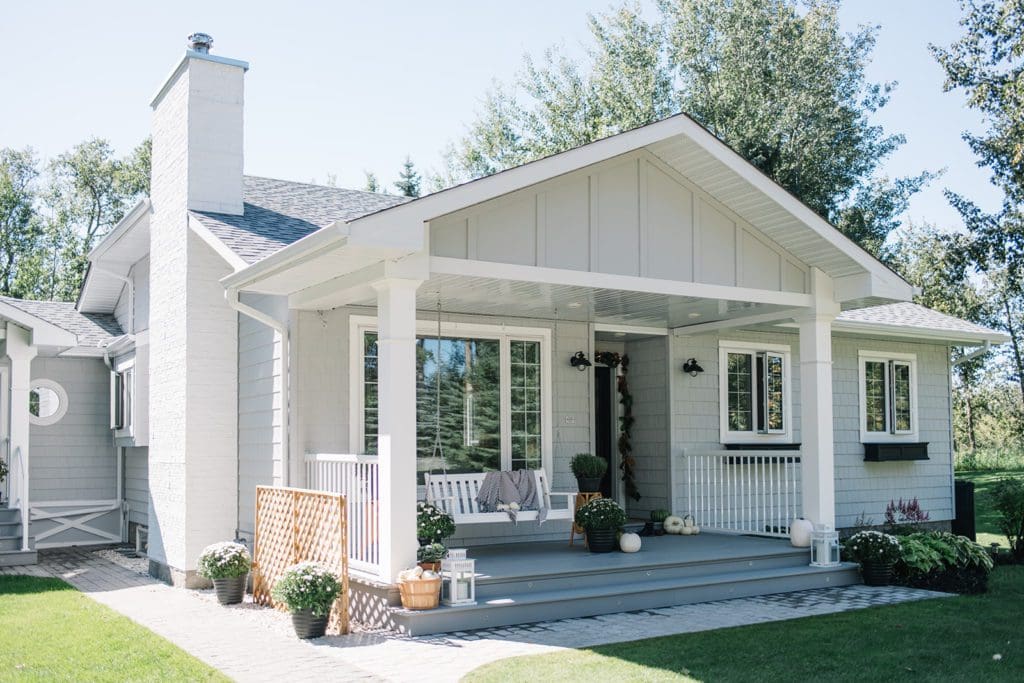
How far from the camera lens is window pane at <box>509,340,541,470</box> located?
10711mm

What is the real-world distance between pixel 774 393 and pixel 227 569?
24.1ft

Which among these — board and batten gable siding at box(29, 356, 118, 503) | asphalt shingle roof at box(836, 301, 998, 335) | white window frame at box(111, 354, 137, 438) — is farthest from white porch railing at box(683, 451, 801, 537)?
board and batten gable siding at box(29, 356, 118, 503)

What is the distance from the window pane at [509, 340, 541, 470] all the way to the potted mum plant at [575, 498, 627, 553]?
131 centimetres

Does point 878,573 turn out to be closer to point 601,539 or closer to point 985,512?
point 601,539

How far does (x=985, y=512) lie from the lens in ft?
61.5

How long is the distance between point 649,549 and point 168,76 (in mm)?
7496

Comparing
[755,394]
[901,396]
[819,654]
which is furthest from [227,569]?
[901,396]

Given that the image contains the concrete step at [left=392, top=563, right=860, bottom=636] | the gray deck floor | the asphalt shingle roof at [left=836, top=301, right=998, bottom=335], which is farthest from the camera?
the asphalt shingle roof at [left=836, top=301, right=998, bottom=335]

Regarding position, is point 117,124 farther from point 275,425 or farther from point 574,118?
point 275,425

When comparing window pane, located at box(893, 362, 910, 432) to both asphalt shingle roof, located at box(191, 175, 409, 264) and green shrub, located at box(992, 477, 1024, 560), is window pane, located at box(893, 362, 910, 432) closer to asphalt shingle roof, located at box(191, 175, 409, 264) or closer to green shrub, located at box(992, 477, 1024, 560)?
green shrub, located at box(992, 477, 1024, 560)

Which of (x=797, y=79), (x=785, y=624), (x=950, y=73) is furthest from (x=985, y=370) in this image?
(x=785, y=624)

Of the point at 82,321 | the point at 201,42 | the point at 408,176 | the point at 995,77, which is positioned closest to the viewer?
the point at 201,42

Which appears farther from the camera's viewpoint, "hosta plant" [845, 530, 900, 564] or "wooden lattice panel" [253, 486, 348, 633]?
"hosta plant" [845, 530, 900, 564]

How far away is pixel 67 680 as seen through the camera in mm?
5988
